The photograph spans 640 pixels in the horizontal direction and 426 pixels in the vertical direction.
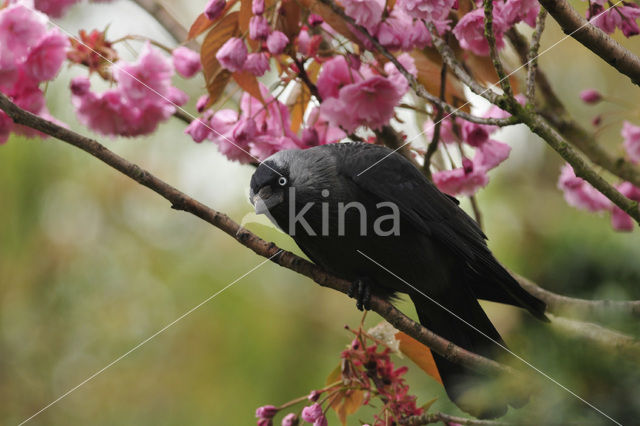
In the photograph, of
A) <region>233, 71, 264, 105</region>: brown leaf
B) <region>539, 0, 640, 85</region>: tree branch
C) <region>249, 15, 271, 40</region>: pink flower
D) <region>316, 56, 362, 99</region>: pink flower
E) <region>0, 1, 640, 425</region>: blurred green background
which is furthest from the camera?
<region>0, 1, 640, 425</region>: blurred green background

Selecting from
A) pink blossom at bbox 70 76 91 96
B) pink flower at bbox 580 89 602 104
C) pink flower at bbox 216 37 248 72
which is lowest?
pink blossom at bbox 70 76 91 96

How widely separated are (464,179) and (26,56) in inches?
53.3

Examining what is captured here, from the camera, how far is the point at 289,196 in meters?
1.77

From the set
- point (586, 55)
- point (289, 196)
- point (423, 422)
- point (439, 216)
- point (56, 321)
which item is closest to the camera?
point (423, 422)

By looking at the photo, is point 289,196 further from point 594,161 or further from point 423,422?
point 594,161

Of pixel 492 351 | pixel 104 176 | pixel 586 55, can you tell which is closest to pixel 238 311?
pixel 104 176

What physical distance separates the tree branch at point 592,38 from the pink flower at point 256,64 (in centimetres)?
76

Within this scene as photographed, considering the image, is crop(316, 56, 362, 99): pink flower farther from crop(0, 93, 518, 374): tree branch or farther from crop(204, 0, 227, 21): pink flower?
crop(0, 93, 518, 374): tree branch

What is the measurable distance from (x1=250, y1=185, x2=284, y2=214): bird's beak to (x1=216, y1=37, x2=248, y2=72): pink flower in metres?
0.33

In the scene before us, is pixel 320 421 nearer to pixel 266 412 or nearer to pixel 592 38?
pixel 266 412

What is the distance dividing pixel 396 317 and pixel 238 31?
3.01 ft

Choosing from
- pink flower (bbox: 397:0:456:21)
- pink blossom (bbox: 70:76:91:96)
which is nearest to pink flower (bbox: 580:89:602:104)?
pink flower (bbox: 397:0:456:21)

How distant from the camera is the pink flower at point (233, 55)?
168cm

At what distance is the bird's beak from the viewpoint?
5.64ft
